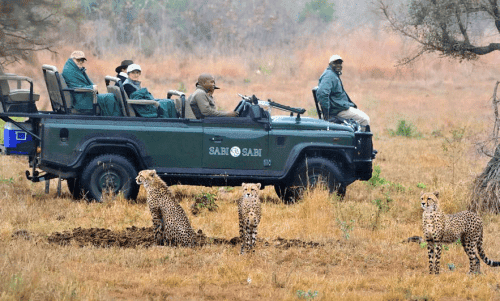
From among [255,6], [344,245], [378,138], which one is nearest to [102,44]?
[255,6]

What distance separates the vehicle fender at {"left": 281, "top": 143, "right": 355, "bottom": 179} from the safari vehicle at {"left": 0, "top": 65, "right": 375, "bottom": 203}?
0.02 meters

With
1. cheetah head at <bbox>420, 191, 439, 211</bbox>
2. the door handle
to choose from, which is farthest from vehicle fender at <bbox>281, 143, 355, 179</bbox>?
cheetah head at <bbox>420, 191, 439, 211</bbox>

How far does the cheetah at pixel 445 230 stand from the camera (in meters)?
7.56

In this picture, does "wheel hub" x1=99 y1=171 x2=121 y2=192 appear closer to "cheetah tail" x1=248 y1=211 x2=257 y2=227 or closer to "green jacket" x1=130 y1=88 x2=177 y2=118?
"green jacket" x1=130 y1=88 x2=177 y2=118

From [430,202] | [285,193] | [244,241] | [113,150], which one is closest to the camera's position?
[430,202]

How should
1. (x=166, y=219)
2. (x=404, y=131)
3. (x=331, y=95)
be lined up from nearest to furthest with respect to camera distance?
(x=166, y=219) < (x=331, y=95) < (x=404, y=131)

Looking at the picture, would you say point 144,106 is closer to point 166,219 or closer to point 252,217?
point 166,219

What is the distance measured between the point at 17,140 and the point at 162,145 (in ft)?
6.39

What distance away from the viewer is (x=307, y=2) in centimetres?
4862

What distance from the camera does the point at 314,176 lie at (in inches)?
450

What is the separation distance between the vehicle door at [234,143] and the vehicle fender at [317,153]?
1.08ft

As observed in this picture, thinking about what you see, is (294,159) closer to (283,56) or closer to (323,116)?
(323,116)

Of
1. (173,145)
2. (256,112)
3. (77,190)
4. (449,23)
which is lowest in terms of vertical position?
(77,190)

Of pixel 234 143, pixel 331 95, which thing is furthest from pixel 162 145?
pixel 331 95
